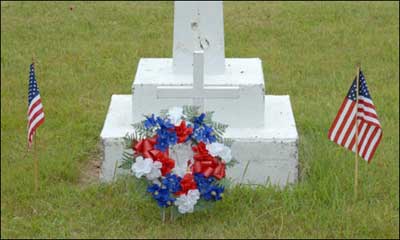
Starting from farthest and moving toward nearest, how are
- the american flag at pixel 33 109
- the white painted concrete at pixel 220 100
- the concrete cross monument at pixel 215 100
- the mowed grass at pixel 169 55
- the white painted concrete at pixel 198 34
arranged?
the white painted concrete at pixel 198 34 → the white painted concrete at pixel 220 100 → the concrete cross monument at pixel 215 100 → the american flag at pixel 33 109 → the mowed grass at pixel 169 55

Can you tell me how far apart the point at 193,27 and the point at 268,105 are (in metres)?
0.84

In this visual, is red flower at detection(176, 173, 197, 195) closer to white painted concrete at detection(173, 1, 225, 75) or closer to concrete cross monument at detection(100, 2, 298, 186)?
concrete cross monument at detection(100, 2, 298, 186)

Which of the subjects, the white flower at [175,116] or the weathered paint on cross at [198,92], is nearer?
the white flower at [175,116]

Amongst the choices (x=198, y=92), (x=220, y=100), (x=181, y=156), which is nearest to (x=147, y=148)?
(x=181, y=156)

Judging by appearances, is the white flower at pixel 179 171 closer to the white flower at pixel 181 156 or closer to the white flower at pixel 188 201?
the white flower at pixel 181 156

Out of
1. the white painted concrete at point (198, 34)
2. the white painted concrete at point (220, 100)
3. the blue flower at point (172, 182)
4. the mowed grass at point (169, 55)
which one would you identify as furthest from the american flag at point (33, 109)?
the white painted concrete at point (198, 34)

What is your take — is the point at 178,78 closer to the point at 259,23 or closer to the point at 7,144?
the point at 7,144

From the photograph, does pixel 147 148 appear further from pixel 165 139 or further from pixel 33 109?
pixel 33 109

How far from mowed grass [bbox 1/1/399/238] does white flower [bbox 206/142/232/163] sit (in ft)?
1.42

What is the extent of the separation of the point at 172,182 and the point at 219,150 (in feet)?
1.02

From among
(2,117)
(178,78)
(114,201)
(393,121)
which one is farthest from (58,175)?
(393,121)

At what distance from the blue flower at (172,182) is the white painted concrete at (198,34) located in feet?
4.03

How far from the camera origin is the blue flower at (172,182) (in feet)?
17.4

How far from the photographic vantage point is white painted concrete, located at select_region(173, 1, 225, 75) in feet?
20.5
